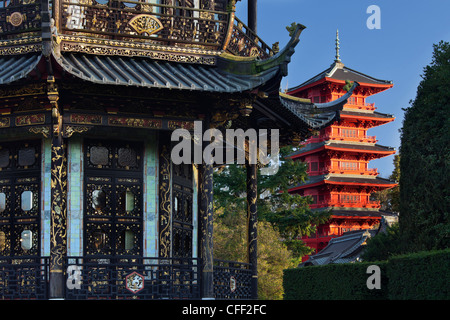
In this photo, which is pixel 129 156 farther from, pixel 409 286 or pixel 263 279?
pixel 263 279

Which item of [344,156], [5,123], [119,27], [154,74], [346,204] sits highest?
[344,156]

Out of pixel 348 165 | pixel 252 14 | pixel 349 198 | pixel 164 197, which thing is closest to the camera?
pixel 164 197

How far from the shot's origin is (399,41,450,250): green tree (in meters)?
19.0

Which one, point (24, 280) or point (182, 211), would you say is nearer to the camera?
point (24, 280)

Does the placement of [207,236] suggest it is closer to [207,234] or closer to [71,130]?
[207,234]

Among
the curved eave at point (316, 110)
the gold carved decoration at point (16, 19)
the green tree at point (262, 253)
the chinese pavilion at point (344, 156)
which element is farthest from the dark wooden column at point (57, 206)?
the chinese pavilion at point (344, 156)

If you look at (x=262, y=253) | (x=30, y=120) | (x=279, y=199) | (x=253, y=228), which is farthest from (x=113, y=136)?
(x=279, y=199)

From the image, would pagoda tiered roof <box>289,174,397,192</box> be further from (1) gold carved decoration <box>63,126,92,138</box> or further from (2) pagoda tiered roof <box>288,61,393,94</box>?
(1) gold carved decoration <box>63,126,92,138</box>

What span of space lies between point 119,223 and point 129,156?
1.69m

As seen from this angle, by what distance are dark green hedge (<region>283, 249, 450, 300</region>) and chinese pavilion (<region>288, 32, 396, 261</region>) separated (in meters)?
49.4

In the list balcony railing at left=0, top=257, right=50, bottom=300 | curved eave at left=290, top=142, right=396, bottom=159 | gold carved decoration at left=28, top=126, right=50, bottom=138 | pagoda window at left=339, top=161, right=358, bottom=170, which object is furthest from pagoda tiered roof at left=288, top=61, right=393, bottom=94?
balcony railing at left=0, top=257, right=50, bottom=300

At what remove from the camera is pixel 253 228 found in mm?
22188

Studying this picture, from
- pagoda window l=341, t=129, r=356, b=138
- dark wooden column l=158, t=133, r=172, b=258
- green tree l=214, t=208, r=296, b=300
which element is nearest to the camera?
dark wooden column l=158, t=133, r=172, b=258

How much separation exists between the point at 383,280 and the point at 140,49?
365 inches
